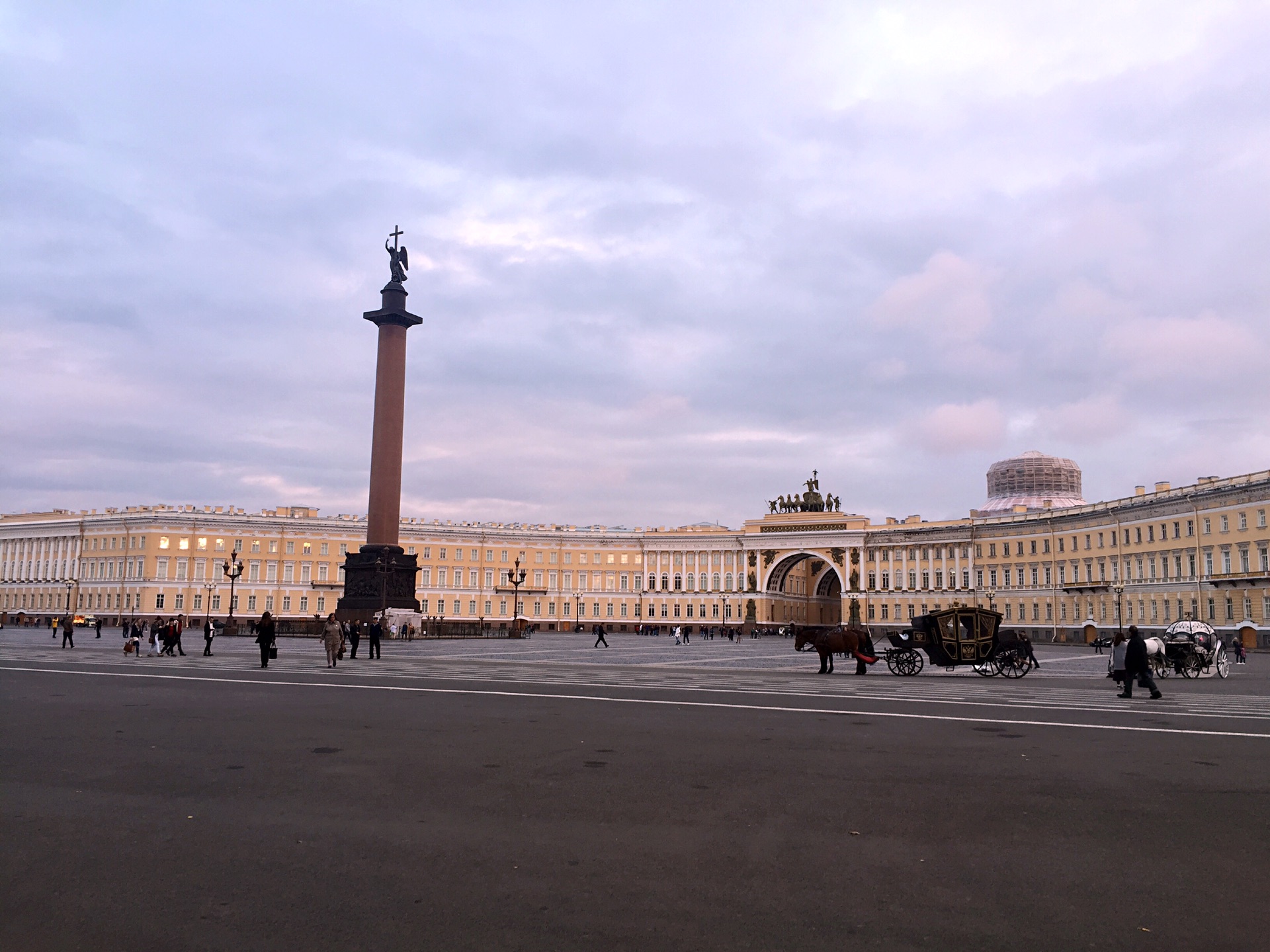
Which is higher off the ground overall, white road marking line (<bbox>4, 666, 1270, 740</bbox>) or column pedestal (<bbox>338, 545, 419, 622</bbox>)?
column pedestal (<bbox>338, 545, 419, 622</bbox>)

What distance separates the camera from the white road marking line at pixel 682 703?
14938 mm

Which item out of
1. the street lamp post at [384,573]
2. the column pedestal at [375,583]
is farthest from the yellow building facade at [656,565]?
the street lamp post at [384,573]

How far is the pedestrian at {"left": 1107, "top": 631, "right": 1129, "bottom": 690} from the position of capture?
21.6 meters

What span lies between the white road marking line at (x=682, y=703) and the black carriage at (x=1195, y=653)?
15663 millimetres

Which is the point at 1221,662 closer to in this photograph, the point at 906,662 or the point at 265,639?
the point at 906,662

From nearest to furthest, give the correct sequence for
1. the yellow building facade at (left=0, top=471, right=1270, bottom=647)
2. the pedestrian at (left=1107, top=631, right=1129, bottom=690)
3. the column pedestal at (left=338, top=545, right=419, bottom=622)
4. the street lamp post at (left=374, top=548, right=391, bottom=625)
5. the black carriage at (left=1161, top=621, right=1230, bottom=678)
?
1. the pedestrian at (left=1107, top=631, right=1129, bottom=690)
2. the black carriage at (left=1161, top=621, right=1230, bottom=678)
3. the street lamp post at (left=374, top=548, right=391, bottom=625)
4. the column pedestal at (left=338, top=545, right=419, bottom=622)
5. the yellow building facade at (left=0, top=471, right=1270, bottom=647)

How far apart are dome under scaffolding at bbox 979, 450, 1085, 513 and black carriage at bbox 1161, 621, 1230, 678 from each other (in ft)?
308

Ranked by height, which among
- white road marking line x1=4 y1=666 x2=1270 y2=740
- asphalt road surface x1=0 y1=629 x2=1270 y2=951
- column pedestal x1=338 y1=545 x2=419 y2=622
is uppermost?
column pedestal x1=338 y1=545 x2=419 y2=622

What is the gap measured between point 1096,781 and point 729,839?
4994 mm

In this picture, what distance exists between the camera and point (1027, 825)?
802cm

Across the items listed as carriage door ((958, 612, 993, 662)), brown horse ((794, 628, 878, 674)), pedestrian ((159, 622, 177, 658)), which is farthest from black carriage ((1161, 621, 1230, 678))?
pedestrian ((159, 622, 177, 658))

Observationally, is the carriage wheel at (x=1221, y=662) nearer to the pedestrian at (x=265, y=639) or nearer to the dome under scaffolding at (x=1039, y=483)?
the pedestrian at (x=265, y=639)

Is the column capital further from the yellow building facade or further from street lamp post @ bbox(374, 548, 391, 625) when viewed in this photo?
the yellow building facade

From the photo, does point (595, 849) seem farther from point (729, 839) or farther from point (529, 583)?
point (529, 583)
